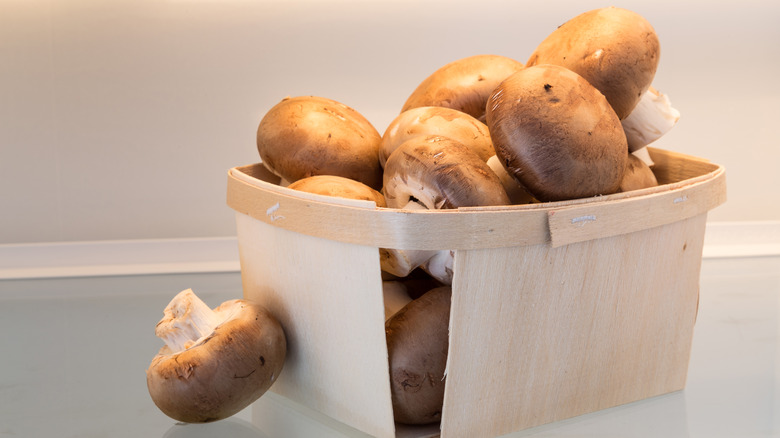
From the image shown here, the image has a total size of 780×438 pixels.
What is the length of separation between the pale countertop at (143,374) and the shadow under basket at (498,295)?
5cm

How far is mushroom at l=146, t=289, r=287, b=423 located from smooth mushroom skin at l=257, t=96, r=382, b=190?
0.27 m

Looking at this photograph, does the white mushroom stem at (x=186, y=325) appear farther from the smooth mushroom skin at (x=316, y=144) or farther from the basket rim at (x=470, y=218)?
the smooth mushroom skin at (x=316, y=144)

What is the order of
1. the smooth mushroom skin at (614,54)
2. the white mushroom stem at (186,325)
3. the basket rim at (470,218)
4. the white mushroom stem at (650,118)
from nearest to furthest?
the basket rim at (470,218) → the white mushroom stem at (186,325) → the smooth mushroom skin at (614,54) → the white mushroom stem at (650,118)

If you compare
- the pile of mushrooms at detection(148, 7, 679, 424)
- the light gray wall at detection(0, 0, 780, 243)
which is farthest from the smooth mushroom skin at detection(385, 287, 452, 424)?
the light gray wall at detection(0, 0, 780, 243)

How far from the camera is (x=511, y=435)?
3.30 feet

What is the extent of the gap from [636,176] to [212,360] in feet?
2.30

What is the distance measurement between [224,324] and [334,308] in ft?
0.50

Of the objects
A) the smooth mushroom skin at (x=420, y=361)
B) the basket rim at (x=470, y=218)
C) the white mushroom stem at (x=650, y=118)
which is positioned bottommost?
the smooth mushroom skin at (x=420, y=361)

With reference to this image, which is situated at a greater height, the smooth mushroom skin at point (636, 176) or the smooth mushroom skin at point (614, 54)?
the smooth mushroom skin at point (614, 54)

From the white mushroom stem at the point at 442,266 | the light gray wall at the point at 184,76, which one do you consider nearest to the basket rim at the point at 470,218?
the white mushroom stem at the point at 442,266

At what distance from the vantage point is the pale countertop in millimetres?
1054

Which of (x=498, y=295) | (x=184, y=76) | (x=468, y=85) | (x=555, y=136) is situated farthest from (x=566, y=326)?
(x=184, y=76)

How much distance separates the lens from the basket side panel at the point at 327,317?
0.93m

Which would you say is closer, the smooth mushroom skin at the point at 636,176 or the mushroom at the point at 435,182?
the mushroom at the point at 435,182
